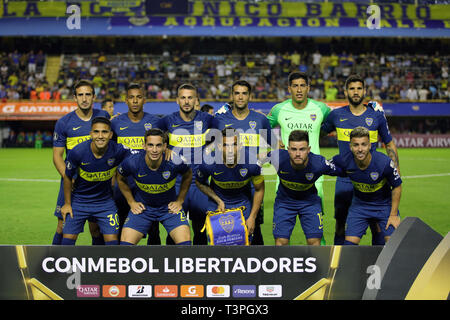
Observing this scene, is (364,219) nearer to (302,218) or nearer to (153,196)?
(302,218)

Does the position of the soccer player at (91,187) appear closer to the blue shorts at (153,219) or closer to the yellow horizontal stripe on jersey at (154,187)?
the blue shorts at (153,219)

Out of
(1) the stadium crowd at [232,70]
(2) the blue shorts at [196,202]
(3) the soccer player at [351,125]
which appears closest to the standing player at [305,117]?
(3) the soccer player at [351,125]

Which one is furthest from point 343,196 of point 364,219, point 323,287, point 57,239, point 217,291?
point 57,239

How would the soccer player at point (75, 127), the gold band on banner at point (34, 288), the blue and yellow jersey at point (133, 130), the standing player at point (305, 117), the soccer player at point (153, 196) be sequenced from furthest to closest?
1. the standing player at point (305, 117)
2. the blue and yellow jersey at point (133, 130)
3. the soccer player at point (75, 127)
4. the soccer player at point (153, 196)
5. the gold band on banner at point (34, 288)

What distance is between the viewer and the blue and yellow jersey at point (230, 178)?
5520 mm

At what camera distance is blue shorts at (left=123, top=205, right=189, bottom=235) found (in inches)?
210

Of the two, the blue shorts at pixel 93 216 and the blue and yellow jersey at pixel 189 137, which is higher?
the blue and yellow jersey at pixel 189 137

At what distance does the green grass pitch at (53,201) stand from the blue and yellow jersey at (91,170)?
1835 millimetres

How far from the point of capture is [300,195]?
18.4 ft

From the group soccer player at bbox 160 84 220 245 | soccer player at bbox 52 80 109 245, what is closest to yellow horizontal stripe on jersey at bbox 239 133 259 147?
soccer player at bbox 160 84 220 245

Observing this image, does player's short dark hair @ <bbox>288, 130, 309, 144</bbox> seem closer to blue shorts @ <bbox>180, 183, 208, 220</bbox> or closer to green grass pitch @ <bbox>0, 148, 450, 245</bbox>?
blue shorts @ <bbox>180, 183, 208, 220</bbox>

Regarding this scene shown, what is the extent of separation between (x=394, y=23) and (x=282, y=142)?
28.3 m

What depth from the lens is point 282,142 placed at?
6.33 m

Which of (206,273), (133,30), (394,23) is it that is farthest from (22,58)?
(206,273)
